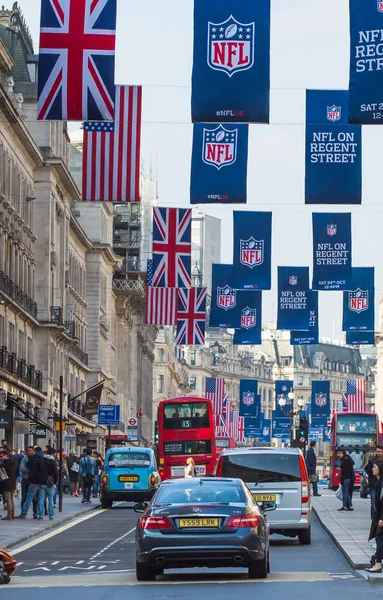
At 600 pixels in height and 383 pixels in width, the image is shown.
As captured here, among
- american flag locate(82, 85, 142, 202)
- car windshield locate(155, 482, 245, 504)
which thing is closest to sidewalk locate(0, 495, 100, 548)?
american flag locate(82, 85, 142, 202)

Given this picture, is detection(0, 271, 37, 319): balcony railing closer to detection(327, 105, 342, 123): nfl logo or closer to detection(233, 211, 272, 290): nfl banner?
detection(233, 211, 272, 290): nfl banner

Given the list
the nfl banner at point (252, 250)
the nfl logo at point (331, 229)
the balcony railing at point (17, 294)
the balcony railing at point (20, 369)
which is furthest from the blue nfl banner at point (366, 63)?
the balcony railing at point (20, 369)

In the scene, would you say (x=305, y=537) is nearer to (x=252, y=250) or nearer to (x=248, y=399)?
(x=252, y=250)

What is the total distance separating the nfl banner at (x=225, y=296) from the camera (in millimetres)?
57219

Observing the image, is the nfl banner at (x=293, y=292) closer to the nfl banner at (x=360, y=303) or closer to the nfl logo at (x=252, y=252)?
the nfl banner at (x=360, y=303)

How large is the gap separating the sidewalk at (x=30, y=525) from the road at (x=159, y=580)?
361mm

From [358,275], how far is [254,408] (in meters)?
64.2

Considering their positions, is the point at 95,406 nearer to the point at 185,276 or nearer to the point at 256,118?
the point at 185,276

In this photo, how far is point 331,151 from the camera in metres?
34.4

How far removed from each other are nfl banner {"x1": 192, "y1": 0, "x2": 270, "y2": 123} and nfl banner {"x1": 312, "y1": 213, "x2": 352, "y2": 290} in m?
18.5

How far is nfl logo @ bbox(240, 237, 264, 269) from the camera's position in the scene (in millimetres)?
46219

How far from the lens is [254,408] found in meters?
121

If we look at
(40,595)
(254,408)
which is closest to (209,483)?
(40,595)

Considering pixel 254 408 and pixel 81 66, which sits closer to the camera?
pixel 81 66
